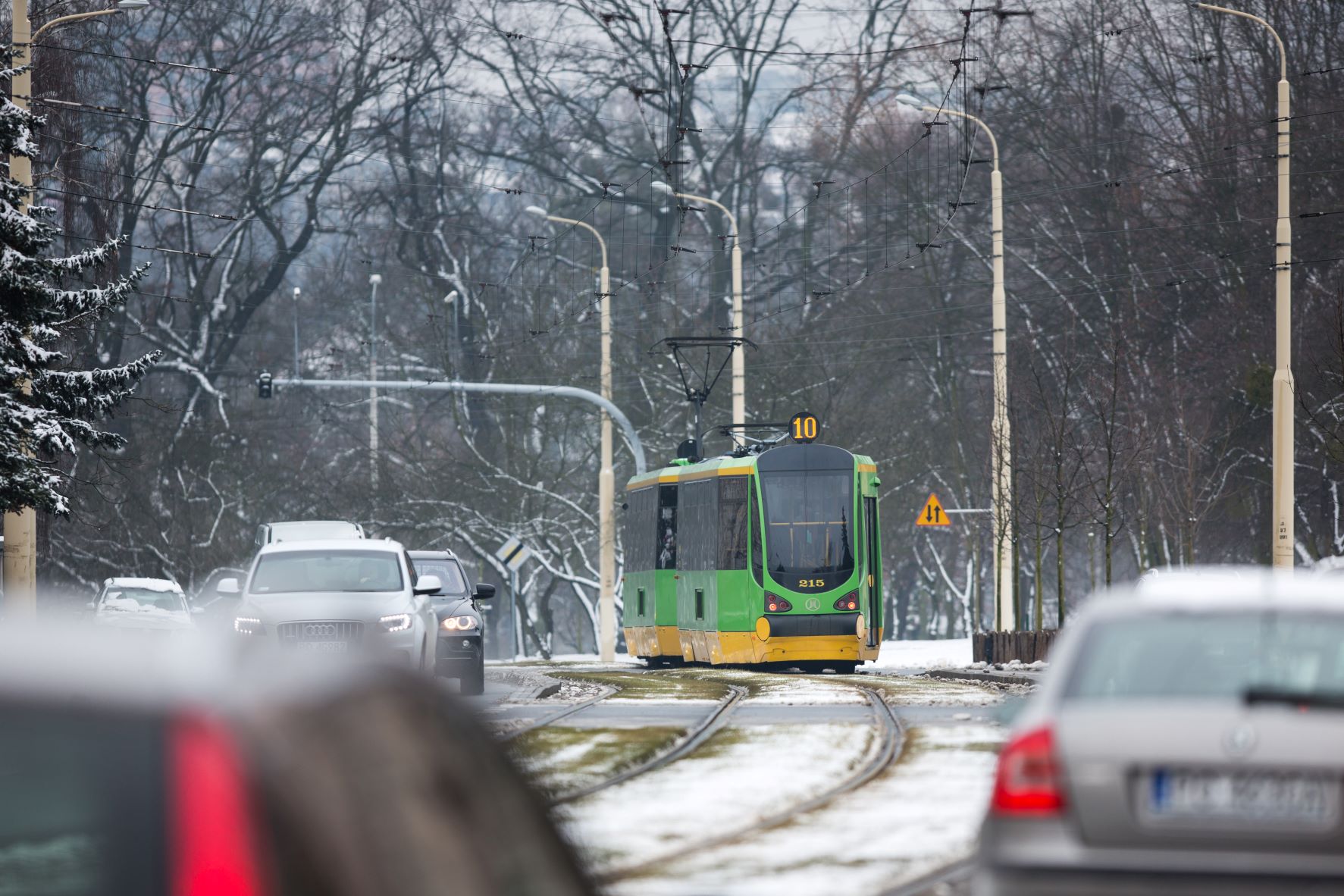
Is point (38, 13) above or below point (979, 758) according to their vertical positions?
above

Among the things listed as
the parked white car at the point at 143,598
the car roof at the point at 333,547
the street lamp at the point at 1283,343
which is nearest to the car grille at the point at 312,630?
the car roof at the point at 333,547

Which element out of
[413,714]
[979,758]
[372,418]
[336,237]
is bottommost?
[979,758]

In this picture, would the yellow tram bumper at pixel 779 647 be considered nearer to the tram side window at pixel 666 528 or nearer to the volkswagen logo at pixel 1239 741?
the tram side window at pixel 666 528

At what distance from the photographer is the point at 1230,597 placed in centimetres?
716

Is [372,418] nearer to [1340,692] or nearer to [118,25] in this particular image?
[118,25]

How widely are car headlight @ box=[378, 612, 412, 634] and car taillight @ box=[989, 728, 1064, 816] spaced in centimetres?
1425

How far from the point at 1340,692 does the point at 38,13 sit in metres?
31.9

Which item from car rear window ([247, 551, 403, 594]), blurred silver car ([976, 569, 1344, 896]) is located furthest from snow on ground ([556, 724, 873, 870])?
car rear window ([247, 551, 403, 594])

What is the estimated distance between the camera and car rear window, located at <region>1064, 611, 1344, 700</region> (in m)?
6.90

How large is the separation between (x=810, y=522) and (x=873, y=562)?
1.04 m

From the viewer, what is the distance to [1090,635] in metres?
A: 7.11

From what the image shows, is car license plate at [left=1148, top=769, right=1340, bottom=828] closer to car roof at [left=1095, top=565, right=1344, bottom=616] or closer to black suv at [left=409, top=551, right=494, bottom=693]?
car roof at [left=1095, top=565, right=1344, bottom=616]

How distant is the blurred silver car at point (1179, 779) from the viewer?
6602mm

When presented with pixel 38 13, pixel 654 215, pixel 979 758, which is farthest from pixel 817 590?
pixel 654 215
